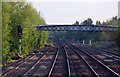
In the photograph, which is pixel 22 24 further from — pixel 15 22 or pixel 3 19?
pixel 3 19

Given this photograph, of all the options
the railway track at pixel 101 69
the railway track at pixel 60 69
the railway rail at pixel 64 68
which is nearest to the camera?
the railway track at pixel 101 69

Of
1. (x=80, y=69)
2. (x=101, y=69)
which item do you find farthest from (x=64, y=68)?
(x=101, y=69)

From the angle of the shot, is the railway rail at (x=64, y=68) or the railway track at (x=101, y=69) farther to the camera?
the railway rail at (x=64, y=68)

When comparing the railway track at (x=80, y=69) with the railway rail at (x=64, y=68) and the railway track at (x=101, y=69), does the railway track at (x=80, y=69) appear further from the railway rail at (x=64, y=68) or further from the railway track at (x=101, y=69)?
the railway track at (x=101, y=69)

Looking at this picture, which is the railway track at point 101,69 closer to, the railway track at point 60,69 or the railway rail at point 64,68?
the railway rail at point 64,68

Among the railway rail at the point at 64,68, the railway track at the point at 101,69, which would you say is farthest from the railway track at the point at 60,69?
the railway track at the point at 101,69

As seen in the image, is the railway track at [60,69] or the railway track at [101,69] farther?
the railway track at [60,69]

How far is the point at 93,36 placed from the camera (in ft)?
423

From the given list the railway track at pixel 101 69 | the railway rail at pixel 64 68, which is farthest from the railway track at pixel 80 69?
the railway track at pixel 101 69

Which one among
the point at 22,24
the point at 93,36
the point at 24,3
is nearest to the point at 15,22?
the point at 22,24

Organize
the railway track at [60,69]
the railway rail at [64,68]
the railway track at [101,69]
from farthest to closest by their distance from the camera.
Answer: the railway rail at [64,68] → the railway track at [60,69] → the railway track at [101,69]

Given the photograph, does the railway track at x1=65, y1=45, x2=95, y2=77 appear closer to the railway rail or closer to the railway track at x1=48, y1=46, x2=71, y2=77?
A: the railway rail

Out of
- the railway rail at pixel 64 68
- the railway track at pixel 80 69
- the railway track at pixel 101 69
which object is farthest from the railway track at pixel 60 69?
the railway track at pixel 101 69

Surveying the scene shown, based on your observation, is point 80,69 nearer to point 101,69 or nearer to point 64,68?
point 64,68
